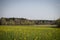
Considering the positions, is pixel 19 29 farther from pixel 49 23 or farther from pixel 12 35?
pixel 49 23

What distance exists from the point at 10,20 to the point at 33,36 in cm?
54

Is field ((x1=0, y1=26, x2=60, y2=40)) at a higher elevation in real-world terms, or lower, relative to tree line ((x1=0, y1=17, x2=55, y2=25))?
lower

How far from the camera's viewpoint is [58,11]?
2.35 metres

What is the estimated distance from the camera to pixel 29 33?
88.7 inches

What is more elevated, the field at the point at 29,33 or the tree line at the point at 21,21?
the tree line at the point at 21,21

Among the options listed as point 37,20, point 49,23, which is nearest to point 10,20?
point 37,20

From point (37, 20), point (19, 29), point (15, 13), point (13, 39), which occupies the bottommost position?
point (13, 39)

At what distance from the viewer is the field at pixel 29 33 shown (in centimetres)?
223

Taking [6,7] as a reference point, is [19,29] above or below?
below

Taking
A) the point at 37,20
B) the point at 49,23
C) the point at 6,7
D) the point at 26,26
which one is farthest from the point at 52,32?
the point at 6,7

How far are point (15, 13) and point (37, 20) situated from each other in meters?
0.45

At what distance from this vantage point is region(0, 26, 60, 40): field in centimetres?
223

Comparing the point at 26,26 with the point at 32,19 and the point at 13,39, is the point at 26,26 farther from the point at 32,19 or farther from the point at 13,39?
the point at 13,39

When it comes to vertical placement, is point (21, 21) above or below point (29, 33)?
above
